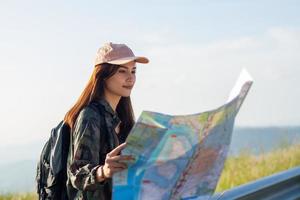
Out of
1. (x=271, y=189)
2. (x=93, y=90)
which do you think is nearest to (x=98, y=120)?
(x=93, y=90)

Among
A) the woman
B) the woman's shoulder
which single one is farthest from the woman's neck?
the woman's shoulder

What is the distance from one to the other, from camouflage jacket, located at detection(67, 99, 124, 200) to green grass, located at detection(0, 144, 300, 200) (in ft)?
11.3

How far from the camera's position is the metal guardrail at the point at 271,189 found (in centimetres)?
276

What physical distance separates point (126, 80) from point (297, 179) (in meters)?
1.44

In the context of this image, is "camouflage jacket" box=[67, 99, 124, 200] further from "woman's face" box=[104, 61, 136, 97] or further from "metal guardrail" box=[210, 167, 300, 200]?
"metal guardrail" box=[210, 167, 300, 200]

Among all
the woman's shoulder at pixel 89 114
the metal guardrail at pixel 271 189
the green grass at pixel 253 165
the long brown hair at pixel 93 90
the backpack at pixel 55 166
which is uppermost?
the long brown hair at pixel 93 90

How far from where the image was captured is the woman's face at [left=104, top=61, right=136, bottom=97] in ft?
7.90

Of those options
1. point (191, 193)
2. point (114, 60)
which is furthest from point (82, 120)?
point (191, 193)

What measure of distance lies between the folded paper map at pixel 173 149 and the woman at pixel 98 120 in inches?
8.7

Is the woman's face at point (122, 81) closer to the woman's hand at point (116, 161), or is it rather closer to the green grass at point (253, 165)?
the woman's hand at point (116, 161)

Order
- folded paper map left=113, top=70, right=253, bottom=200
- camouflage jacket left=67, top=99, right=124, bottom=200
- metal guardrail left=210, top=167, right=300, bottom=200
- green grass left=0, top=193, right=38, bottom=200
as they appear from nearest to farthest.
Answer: folded paper map left=113, top=70, right=253, bottom=200, camouflage jacket left=67, top=99, right=124, bottom=200, metal guardrail left=210, top=167, right=300, bottom=200, green grass left=0, top=193, right=38, bottom=200

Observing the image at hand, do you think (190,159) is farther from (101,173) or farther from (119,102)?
(119,102)

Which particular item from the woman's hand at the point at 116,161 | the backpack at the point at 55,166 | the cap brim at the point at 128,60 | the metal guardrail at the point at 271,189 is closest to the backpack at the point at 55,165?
the backpack at the point at 55,166

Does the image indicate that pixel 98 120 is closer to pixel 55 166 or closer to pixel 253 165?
pixel 55 166
